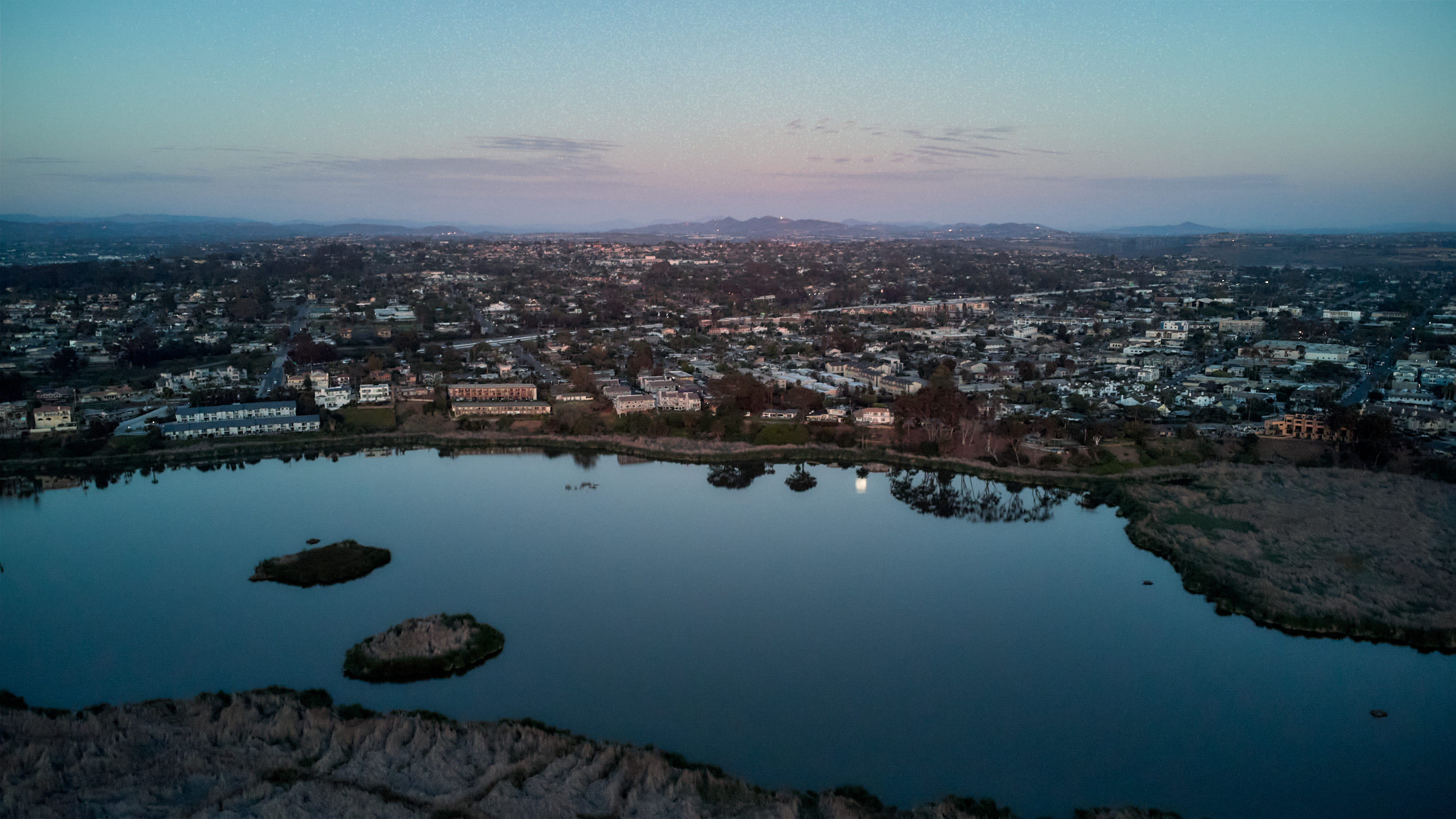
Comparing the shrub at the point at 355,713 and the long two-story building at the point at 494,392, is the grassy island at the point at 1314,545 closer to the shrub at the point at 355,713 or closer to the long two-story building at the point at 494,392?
the shrub at the point at 355,713

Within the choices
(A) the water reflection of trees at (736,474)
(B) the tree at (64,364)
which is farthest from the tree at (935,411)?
(B) the tree at (64,364)

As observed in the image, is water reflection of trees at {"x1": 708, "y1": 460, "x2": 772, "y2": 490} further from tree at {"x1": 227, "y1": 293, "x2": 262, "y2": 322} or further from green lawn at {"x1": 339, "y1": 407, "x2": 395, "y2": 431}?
tree at {"x1": 227, "y1": 293, "x2": 262, "y2": 322}

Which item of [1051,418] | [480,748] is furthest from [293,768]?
[1051,418]

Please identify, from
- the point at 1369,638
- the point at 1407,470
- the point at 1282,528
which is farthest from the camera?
the point at 1407,470

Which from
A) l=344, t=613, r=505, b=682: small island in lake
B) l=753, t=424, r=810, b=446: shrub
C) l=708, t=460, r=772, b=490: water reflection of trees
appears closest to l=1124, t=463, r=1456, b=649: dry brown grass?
l=753, t=424, r=810, b=446: shrub

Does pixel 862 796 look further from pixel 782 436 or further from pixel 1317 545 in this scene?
pixel 782 436

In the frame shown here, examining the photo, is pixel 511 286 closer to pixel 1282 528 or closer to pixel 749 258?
pixel 749 258
